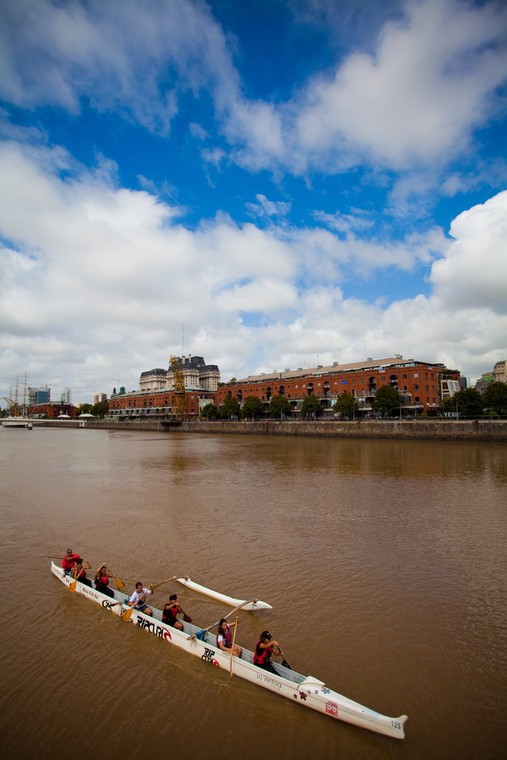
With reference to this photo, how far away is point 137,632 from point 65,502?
21.1 meters

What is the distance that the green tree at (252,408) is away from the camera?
427 feet

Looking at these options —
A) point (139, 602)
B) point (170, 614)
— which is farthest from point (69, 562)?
point (170, 614)

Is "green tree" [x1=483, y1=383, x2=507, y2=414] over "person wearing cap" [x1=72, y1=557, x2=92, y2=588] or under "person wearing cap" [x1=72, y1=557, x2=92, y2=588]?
over

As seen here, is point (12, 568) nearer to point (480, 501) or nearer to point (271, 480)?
point (271, 480)

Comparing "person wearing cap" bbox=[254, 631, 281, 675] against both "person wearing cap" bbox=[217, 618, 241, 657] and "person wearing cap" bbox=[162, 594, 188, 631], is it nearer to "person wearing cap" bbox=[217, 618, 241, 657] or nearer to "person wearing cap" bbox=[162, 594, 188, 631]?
"person wearing cap" bbox=[217, 618, 241, 657]

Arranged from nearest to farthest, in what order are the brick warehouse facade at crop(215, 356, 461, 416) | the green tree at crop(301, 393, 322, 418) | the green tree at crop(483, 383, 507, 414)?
1. the green tree at crop(483, 383, 507, 414)
2. the brick warehouse facade at crop(215, 356, 461, 416)
3. the green tree at crop(301, 393, 322, 418)

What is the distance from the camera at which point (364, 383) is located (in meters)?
113

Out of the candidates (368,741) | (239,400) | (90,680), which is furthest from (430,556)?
(239,400)

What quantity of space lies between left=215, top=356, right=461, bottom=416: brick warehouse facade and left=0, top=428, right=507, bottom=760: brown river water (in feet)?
236

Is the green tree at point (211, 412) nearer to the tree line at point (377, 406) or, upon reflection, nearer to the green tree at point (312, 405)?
the tree line at point (377, 406)

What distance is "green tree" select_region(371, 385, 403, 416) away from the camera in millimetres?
96938

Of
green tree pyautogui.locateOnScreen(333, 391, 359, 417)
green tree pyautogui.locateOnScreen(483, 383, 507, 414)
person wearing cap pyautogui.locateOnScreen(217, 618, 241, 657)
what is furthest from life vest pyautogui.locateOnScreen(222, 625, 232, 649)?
green tree pyautogui.locateOnScreen(333, 391, 359, 417)

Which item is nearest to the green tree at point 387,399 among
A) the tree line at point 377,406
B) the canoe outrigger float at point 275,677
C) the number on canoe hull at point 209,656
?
the tree line at point 377,406

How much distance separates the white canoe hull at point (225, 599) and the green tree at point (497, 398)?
3269 inches
